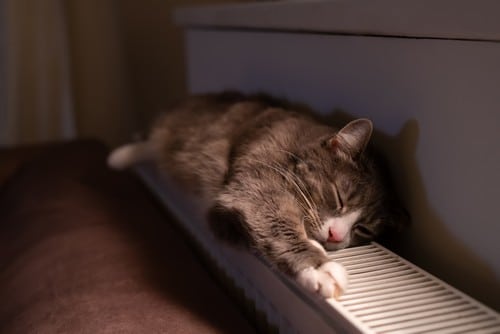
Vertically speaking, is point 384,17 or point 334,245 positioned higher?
point 384,17

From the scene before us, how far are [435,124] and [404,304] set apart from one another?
0.26 m

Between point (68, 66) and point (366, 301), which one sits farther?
point (68, 66)

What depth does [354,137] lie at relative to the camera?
2.83ft

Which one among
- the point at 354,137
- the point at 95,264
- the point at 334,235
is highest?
the point at 354,137

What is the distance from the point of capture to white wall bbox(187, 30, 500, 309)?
0.67 meters

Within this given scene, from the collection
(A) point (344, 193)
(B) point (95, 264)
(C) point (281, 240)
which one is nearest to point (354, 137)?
(A) point (344, 193)

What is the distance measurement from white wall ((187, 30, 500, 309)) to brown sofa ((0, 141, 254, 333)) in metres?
0.32

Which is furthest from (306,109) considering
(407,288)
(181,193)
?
(407,288)

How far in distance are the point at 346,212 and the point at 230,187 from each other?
198 mm

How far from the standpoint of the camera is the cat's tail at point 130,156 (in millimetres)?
1516

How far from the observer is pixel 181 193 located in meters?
1.20

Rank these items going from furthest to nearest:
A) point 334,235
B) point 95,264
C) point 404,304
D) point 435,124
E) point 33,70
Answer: point 33,70, point 95,264, point 334,235, point 435,124, point 404,304

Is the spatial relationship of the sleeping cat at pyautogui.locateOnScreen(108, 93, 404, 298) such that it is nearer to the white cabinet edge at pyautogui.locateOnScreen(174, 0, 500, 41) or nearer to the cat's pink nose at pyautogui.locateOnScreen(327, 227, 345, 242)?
the cat's pink nose at pyautogui.locateOnScreen(327, 227, 345, 242)

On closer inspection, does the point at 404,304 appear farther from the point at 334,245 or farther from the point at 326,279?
the point at 334,245
